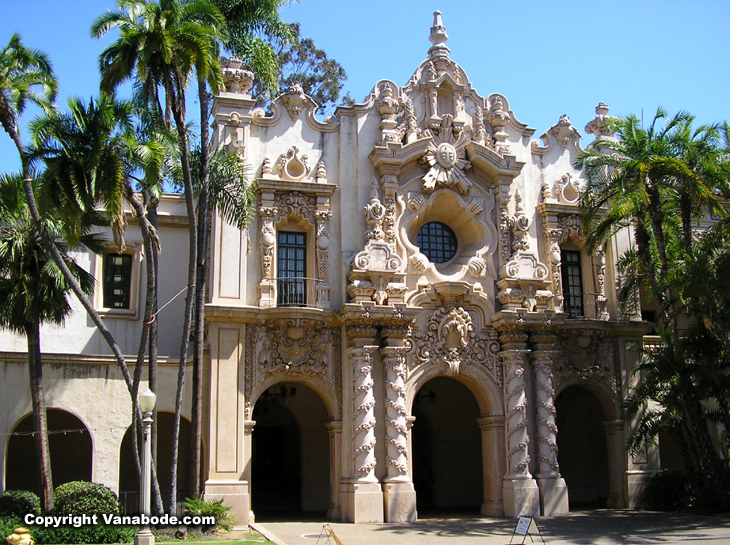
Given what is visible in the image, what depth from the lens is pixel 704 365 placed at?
21750mm

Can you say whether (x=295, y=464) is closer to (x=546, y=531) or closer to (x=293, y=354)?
(x=293, y=354)

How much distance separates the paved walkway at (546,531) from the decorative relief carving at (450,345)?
449 cm

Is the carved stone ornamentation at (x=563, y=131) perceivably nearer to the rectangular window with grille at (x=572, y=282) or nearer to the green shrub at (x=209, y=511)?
the rectangular window with grille at (x=572, y=282)

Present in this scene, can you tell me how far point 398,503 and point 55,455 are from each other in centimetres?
1097

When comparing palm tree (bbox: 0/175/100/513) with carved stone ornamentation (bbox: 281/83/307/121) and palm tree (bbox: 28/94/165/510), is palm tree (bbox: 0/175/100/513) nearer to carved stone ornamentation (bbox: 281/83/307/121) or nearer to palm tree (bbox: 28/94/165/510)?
palm tree (bbox: 28/94/165/510)

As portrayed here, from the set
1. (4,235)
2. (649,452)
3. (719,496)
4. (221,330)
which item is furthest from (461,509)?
(4,235)

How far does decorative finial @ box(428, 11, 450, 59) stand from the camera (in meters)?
26.2

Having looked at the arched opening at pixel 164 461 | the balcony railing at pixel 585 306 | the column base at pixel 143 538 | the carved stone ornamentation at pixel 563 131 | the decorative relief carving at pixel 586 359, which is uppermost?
the carved stone ornamentation at pixel 563 131

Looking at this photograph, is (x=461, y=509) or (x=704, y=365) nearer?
(x=704, y=365)

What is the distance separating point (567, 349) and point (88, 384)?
1448 cm

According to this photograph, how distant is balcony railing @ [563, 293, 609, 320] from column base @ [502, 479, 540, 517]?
5733mm

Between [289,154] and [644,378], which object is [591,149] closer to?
[644,378]

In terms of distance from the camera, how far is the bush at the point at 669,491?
76.9ft
